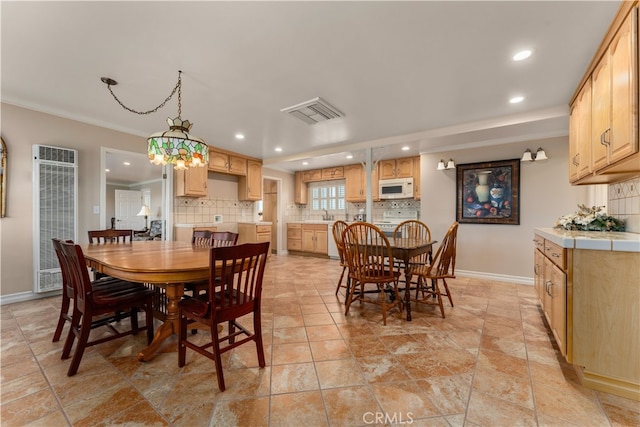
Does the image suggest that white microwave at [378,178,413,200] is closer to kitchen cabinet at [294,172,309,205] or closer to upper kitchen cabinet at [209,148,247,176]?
kitchen cabinet at [294,172,309,205]

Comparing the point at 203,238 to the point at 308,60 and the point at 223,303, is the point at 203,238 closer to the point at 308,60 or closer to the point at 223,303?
the point at 223,303

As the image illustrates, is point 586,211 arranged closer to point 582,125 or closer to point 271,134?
point 582,125

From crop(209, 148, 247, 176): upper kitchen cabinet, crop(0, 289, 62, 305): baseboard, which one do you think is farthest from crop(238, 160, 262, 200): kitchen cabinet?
crop(0, 289, 62, 305): baseboard

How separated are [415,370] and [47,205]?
13.8 feet

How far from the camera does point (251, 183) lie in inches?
220

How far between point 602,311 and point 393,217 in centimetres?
432

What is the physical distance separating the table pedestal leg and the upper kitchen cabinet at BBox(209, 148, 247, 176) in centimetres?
332

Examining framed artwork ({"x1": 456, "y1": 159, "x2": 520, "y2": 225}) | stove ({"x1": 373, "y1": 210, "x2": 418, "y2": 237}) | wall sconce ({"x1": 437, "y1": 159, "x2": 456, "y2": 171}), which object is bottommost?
stove ({"x1": 373, "y1": 210, "x2": 418, "y2": 237})

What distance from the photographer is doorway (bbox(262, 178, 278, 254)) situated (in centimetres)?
674

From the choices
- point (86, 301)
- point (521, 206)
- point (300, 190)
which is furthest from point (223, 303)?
point (300, 190)

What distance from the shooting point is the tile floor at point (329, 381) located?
133 cm

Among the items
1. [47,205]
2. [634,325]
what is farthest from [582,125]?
[47,205]

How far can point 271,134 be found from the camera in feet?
13.3

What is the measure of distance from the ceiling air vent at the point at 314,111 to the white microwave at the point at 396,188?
8.41ft
